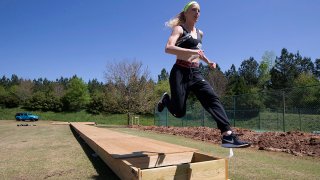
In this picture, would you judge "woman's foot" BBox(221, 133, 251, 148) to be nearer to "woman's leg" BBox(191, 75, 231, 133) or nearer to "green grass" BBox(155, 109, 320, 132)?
"woman's leg" BBox(191, 75, 231, 133)

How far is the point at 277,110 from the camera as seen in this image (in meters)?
16.5

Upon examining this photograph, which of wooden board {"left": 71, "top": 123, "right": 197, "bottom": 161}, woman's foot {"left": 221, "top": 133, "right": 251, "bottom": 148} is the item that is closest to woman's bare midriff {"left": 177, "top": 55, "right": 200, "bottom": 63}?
woman's foot {"left": 221, "top": 133, "right": 251, "bottom": 148}

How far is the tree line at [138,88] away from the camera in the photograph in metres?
32.8

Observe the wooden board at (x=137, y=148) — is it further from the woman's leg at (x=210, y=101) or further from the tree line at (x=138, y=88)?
the tree line at (x=138, y=88)

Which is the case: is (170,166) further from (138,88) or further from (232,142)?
(138,88)

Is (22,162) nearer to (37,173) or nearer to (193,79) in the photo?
(37,173)

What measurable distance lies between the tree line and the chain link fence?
39.6ft

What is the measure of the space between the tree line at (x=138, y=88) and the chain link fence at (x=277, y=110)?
39.6 feet

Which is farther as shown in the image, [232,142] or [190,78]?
[190,78]

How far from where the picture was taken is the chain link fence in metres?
14.9

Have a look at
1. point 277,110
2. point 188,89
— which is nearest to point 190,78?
point 188,89

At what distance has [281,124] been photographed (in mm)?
16188

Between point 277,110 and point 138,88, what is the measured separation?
18.3m

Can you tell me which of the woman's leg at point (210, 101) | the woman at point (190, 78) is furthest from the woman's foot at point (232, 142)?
the woman's leg at point (210, 101)
